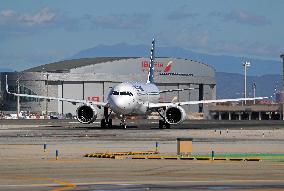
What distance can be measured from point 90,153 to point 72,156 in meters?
2.84

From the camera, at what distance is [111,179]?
113 ft

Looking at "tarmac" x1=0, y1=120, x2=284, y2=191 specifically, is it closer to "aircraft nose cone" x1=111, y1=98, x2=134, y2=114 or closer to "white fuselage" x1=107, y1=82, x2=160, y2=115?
"aircraft nose cone" x1=111, y1=98, x2=134, y2=114

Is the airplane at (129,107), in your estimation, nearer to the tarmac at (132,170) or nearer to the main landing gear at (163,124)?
the main landing gear at (163,124)

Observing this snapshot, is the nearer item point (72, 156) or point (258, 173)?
point (258, 173)

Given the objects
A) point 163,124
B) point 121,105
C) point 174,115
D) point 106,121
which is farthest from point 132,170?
point 106,121

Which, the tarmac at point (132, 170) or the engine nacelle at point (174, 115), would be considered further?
the engine nacelle at point (174, 115)

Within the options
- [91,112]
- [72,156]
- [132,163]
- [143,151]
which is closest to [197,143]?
[143,151]

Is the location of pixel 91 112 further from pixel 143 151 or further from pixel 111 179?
pixel 111 179

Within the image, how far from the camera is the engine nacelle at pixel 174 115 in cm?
9331

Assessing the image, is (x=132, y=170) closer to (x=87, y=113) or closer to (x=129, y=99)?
(x=129, y=99)

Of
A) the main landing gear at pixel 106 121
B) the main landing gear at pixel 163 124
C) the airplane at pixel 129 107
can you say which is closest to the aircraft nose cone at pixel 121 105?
the airplane at pixel 129 107

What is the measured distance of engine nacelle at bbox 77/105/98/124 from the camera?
94688mm

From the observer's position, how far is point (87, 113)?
313 feet

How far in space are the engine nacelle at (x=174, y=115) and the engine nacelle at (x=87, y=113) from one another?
771cm
